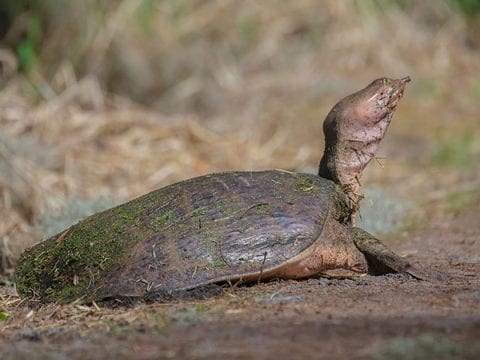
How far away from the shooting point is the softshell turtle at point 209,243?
3.52 m

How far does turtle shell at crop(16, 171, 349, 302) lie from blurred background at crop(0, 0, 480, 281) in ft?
5.55

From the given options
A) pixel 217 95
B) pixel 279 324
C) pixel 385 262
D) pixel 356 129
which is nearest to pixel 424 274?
pixel 385 262

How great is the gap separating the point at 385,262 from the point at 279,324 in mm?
1008

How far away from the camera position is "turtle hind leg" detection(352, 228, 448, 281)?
12.3 feet

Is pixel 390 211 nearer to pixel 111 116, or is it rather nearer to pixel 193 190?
pixel 193 190

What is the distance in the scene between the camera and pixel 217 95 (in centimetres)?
941

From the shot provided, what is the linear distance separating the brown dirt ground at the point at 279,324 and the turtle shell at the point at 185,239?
0.35 ft

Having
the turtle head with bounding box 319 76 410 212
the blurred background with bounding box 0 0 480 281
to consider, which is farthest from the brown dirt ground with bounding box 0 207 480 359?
the blurred background with bounding box 0 0 480 281

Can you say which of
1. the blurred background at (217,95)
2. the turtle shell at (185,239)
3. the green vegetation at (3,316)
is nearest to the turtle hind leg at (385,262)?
the turtle shell at (185,239)

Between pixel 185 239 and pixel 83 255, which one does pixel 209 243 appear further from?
pixel 83 255

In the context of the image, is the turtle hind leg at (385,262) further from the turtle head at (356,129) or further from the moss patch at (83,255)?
the moss patch at (83,255)

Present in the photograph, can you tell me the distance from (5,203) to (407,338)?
13.0 ft

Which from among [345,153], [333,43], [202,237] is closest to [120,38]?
[333,43]

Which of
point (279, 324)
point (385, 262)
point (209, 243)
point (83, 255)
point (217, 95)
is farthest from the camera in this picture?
point (217, 95)
